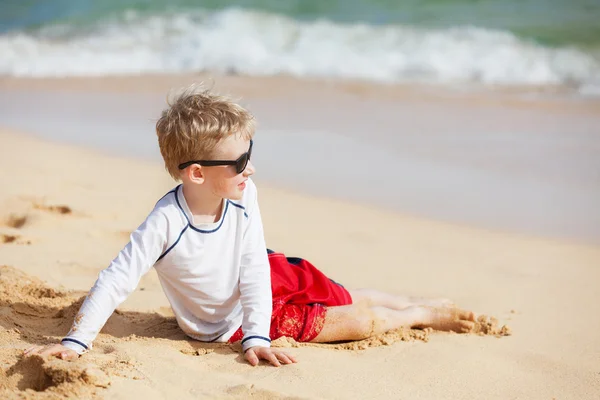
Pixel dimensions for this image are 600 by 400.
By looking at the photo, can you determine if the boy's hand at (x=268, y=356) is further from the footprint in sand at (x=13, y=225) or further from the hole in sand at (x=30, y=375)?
the footprint in sand at (x=13, y=225)

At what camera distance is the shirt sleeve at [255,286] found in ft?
9.87

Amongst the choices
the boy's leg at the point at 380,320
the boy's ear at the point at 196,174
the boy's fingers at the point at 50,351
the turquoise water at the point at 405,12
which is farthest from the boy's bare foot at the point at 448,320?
the turquoise water at the point at 405,12

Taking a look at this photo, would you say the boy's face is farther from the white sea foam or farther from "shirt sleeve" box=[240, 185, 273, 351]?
the white sea foam

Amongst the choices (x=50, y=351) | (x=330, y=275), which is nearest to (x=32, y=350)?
(x=50, y=351)

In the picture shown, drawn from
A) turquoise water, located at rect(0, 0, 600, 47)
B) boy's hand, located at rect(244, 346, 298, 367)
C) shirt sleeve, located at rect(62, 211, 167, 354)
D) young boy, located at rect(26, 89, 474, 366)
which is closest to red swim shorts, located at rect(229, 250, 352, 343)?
young boy, located at rect(26, 89, 474, 366)

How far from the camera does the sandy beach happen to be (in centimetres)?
282

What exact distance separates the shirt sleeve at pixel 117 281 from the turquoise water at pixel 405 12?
13.2 meters

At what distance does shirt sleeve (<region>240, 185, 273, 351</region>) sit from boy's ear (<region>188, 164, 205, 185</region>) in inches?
10.4

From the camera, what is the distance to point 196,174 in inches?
117

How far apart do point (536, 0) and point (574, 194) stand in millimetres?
12277

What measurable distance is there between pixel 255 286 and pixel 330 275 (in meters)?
1.35

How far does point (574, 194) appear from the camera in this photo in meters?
5.74

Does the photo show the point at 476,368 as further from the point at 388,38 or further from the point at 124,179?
the point at 388,38

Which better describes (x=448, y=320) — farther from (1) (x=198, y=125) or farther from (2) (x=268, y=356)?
(1) (x=198, y=125)
